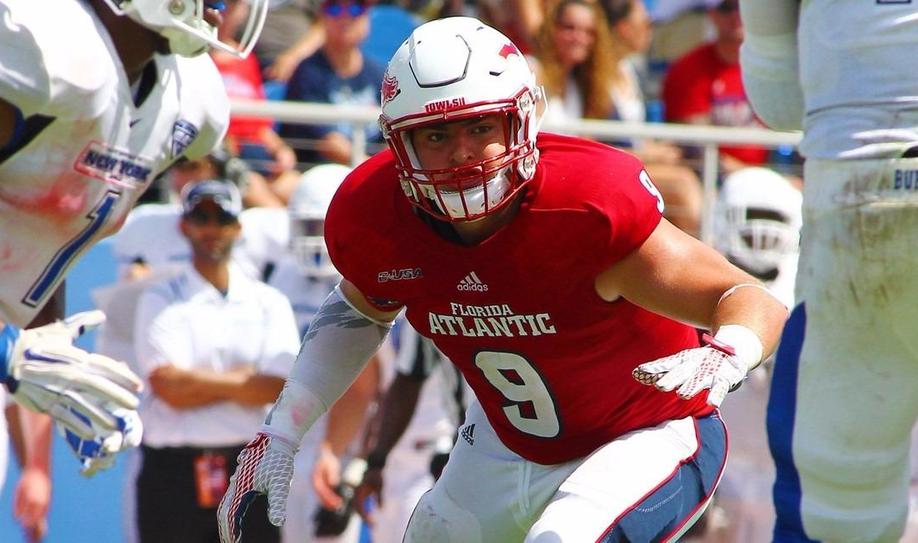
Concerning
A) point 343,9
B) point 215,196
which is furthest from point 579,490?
point 343,9

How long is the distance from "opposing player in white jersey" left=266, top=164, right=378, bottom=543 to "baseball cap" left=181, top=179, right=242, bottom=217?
0.35 meters

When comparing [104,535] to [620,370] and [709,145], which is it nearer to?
[709,145]

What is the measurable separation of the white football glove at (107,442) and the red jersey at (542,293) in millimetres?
778

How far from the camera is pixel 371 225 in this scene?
3.51 m

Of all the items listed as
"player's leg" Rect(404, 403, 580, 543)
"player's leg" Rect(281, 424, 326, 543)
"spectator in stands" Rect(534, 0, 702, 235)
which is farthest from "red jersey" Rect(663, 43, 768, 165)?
"player's leg" Rect(404, 403, 580, 543)

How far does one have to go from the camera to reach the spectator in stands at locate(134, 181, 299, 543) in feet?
19.5

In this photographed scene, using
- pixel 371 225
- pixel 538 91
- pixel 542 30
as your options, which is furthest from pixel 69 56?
pixel 542 30

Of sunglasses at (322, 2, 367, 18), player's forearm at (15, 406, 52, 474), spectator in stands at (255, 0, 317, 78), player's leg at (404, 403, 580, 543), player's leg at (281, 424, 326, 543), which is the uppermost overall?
player's leg at (404, 403, 580, 543)

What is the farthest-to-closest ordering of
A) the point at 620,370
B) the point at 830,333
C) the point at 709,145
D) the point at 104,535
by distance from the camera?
the point at 709,145
the point at 104,535
the point at 620,370
the point at 830,333

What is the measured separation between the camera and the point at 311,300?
21.0 feet

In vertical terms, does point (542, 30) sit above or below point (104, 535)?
above

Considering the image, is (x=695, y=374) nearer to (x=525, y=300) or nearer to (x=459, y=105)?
(x=525, y=300)

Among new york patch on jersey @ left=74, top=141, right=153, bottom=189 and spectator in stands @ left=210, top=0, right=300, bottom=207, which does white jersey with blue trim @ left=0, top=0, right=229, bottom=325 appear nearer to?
new york patch on jersey @ left=74, top=141, right=153, bottom=189

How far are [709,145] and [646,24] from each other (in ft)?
5.44
